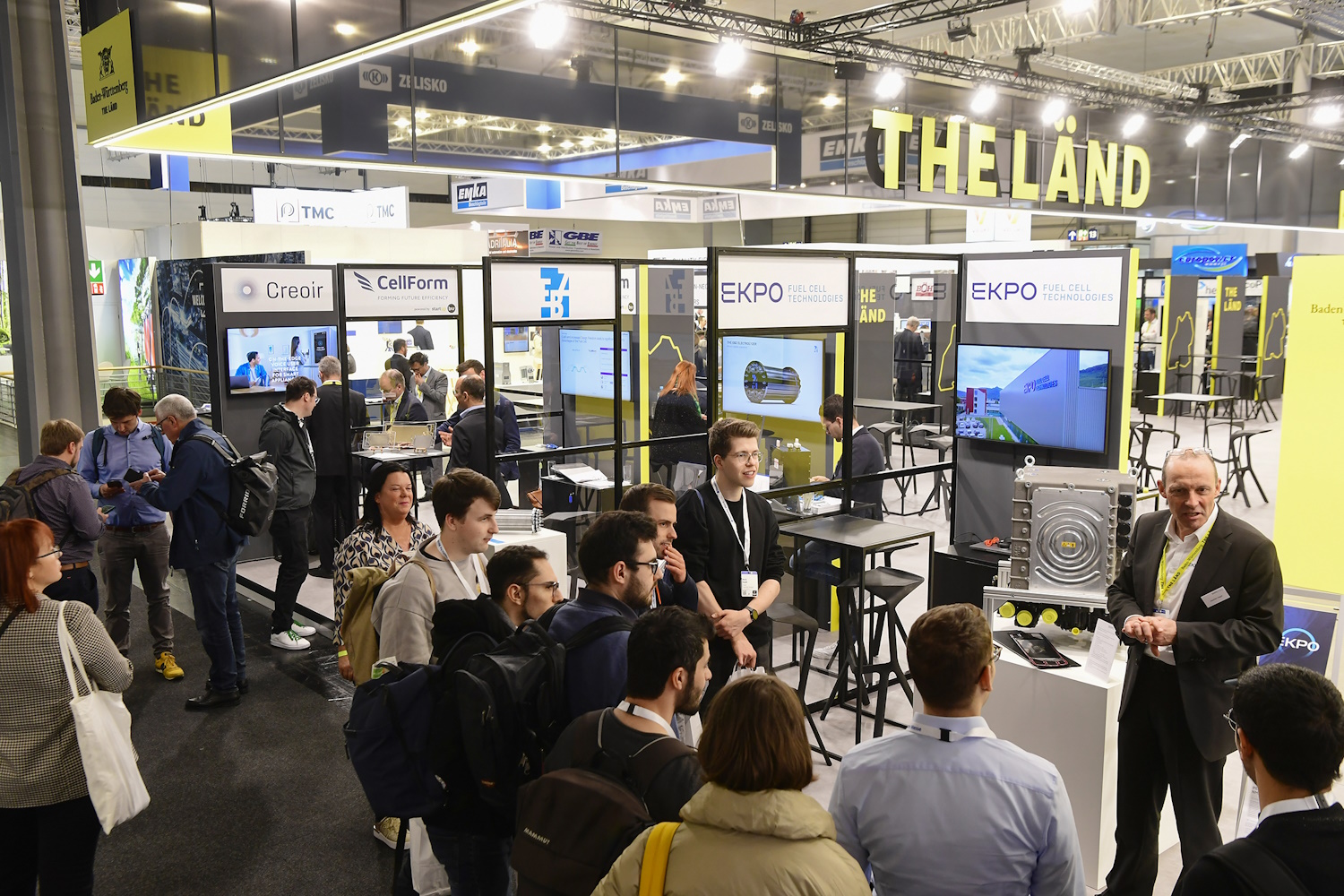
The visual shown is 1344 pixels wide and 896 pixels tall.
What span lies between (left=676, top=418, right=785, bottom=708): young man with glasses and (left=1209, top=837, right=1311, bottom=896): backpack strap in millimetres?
2324

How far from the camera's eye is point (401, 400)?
28.0 ft

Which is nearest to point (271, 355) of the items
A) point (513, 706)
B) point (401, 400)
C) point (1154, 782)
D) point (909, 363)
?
point (401, 400)

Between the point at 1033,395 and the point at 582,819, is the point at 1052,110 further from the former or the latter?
A: the point at 582,819

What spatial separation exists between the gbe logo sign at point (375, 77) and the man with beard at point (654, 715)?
532 centimetres

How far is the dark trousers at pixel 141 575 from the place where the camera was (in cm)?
493

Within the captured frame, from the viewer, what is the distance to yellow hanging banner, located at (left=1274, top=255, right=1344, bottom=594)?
439 centimetres

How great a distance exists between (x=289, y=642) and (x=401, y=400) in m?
3.22

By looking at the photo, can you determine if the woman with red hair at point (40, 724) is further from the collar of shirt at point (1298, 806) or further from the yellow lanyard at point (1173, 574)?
the yellow lanyard at point (1173, 574)

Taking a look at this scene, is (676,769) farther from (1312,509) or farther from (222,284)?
(222,284)

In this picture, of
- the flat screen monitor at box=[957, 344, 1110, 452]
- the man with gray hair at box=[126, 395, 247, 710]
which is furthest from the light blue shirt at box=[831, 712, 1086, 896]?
the flat screen monitor at box=[957, 344, 1110, 452]

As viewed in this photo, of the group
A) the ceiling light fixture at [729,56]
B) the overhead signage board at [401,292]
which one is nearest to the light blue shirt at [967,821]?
the overhead signage board at [401,292]

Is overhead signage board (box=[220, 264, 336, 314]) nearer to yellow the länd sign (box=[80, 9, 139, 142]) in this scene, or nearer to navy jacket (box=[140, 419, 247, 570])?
yellow the länd sign (box=[80, 9, 139, 142])

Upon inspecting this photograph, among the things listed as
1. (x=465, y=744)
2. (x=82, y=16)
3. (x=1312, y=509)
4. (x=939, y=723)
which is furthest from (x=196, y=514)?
(x=1312, y=509)

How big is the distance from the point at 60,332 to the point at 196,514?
168cm
